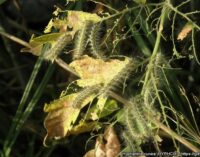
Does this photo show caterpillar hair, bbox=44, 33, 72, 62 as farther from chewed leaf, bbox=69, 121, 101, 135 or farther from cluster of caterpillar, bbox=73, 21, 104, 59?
chewed leaf, bbox=69, 121, 101, 135

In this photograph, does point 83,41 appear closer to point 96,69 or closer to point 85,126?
point 96,69

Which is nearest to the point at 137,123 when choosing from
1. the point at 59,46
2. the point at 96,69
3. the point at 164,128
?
the point at 164,128

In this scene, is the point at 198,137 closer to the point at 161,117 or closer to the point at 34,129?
the point at 161,117

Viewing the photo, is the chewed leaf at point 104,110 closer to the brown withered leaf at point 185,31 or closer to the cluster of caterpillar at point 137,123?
the cluster of caterpillar at point 137,123

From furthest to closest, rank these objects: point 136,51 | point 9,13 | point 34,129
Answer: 1. point 9,13
2. point 34,129
3. point 136,51

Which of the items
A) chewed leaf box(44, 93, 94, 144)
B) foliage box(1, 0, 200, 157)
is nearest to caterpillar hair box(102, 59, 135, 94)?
foliage box(1, 0, 200, 157)

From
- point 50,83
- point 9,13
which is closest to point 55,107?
point 50,83
